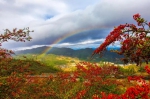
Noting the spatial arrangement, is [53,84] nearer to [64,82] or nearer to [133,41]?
[64,82]

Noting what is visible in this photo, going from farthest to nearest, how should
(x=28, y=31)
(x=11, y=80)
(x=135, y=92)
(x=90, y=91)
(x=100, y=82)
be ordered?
(x=100, y=82), (x=90, y=91), (x=28, y=31), (x=11, y=80), (x=135, y=92)

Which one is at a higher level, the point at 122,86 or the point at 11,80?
the point at 11,80

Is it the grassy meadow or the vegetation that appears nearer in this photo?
the vegetation

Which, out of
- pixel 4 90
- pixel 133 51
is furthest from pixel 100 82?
pixel 4 90

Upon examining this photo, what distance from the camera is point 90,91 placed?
914 cm

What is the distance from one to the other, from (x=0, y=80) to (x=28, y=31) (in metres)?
1.79

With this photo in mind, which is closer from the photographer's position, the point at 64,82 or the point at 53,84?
the point at 64,82

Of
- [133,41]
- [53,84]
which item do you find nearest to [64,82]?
[53,84]

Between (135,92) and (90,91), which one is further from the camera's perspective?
(90,91)

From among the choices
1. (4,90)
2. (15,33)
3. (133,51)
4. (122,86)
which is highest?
(15,33)

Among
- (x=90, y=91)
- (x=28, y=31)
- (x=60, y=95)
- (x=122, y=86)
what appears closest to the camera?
(x=28, y=31)

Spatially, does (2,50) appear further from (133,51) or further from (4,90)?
(133,51)

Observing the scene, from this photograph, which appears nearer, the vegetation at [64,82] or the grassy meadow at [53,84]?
the vegetation at [64,82]

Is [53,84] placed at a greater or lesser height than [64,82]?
lesser
